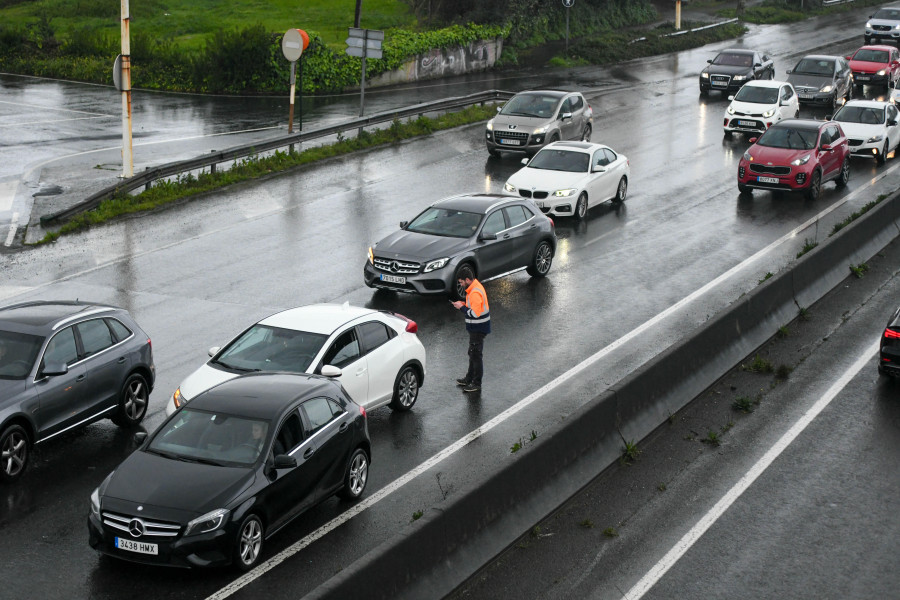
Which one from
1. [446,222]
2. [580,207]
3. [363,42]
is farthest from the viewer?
[363,42]

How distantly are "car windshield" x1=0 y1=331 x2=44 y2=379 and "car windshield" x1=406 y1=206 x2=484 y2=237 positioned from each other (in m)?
8.45

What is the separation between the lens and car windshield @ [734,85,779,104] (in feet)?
117

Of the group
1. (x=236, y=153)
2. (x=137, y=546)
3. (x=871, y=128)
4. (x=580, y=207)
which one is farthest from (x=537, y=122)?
(x=137, y=546)

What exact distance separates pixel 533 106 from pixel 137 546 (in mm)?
24398

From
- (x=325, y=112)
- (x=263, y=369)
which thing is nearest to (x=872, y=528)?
(x=263, y=369)

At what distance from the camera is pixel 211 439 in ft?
35.9

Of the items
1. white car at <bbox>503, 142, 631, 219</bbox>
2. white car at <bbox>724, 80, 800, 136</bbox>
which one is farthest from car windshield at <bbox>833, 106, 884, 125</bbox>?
white car at <bbox>503, 142, 631, 219</bbox>

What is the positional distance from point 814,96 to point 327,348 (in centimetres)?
3176

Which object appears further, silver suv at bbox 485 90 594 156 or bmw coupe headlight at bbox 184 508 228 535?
silver suv at bbox 485 90 594 156

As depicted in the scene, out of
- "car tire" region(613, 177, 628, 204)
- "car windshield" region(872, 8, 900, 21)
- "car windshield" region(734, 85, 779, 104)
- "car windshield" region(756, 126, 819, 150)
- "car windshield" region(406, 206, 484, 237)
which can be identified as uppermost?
"car windshield" region(872, 8, 900, 21)

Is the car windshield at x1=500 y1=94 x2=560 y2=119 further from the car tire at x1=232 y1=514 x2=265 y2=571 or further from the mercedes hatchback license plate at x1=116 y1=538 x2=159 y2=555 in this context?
the mercedes hatchback license plate at x1=116 y1=538 x2=159 y2=555

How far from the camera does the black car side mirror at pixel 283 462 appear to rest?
10.6m

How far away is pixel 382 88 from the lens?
44031mm

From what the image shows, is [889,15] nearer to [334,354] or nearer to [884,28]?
[884,28]
